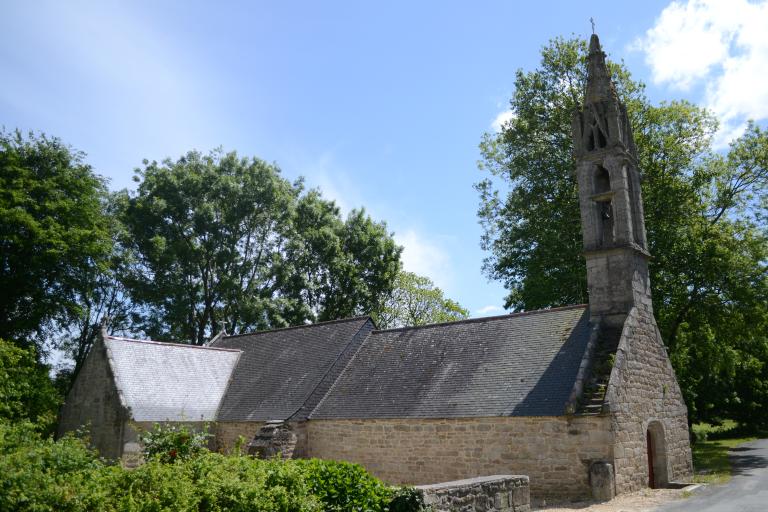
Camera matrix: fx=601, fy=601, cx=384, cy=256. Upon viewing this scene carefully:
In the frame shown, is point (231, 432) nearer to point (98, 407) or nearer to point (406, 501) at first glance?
point (98, 407)

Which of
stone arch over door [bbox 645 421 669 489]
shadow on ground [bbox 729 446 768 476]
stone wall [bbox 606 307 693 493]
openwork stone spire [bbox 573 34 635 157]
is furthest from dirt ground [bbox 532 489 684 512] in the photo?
openwork stone spire [bbox 573 34 635 157]

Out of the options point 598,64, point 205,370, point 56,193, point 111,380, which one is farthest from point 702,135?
point 56,193

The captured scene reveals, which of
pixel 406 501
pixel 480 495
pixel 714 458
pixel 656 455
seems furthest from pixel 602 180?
pixel 714 458

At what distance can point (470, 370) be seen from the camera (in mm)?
16875

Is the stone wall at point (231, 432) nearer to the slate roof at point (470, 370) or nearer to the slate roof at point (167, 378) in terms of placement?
the slate roof at point (167, 378)

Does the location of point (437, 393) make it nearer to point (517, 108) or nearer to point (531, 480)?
point (531, 480)

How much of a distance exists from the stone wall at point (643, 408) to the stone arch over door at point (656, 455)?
0.08 ft

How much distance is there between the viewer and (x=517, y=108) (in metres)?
28.0

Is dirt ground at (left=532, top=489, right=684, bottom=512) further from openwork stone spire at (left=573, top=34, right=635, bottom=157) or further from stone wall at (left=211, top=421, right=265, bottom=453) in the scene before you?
stone wall at (left=211, top=421, right=265, bottom=453)

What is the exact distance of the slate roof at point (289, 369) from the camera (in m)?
19.5

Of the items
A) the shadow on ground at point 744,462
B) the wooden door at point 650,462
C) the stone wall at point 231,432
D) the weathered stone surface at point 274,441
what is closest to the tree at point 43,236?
the stone wall at point 231,432

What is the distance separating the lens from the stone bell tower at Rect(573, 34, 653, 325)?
53.1 feet

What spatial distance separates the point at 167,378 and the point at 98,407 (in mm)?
2409

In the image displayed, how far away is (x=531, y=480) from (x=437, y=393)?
3.55 m
